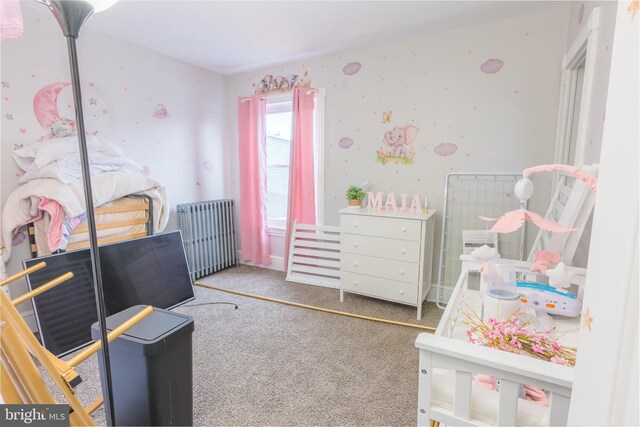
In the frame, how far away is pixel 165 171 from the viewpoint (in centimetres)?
328

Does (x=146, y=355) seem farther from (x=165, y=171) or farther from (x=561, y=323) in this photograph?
(x=165, y=171)

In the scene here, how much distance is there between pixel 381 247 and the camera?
267 centimetres

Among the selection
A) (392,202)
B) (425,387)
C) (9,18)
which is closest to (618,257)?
(425,387)

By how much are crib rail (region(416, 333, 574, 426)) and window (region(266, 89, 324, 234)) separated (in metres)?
2.68

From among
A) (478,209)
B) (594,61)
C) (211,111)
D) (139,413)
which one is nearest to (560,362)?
(139,413)

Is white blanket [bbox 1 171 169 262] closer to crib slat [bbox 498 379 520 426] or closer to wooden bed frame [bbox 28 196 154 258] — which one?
wooden bed frame [bbox 28 196 154 258]

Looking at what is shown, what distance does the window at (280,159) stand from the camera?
3346mm

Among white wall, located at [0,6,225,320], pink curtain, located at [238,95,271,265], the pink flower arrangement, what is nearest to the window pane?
pink curtain, located at [238,95,271,265]

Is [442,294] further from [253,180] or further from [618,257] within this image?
[618,257]

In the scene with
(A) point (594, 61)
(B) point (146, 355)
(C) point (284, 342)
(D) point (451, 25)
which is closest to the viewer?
(B) point (146, 355)

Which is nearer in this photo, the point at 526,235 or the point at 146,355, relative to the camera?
the point at 146,355

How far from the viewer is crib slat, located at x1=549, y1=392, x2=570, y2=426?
65 cm

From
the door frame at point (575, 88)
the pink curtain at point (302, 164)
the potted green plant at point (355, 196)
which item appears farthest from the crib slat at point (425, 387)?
the pink curtain at point (302, 164)

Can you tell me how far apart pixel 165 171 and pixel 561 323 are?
3361 mm
